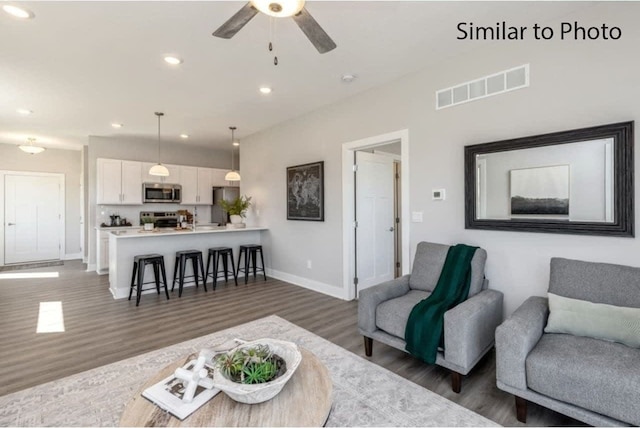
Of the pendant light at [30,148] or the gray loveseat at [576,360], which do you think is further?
the pendant light at [30,148]

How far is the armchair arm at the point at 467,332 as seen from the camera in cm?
206

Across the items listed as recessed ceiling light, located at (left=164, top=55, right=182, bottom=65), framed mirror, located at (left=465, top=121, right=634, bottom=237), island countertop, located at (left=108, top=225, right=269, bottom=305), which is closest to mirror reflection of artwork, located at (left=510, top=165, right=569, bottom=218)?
framed mirror, located at (left=465, top=121, right=634, bottom=237)

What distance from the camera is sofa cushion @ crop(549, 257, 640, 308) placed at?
1924 millimetres

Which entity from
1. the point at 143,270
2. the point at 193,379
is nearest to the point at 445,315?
the point at 193,379

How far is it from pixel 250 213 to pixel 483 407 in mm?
5145

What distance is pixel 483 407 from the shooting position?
1.97 meters

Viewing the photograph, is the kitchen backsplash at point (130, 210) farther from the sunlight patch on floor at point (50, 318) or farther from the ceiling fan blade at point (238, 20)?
the ceiling fan blade at point (238, 20)

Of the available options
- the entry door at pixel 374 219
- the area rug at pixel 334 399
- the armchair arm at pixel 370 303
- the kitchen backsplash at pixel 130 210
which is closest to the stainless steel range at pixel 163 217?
the kitchen backsplash at pixel 130 210

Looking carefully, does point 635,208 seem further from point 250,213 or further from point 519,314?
point 250,213

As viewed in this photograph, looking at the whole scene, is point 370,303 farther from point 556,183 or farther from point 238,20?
point 238,20

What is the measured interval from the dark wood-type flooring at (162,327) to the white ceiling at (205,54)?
2777mm

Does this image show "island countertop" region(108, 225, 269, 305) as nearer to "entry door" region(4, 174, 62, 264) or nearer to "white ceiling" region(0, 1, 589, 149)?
"white ceiling" region(0, 1, 589, 149)

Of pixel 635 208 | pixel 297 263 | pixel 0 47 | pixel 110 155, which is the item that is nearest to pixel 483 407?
pixel 635 208

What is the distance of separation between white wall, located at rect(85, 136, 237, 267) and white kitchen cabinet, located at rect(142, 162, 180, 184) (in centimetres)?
28
